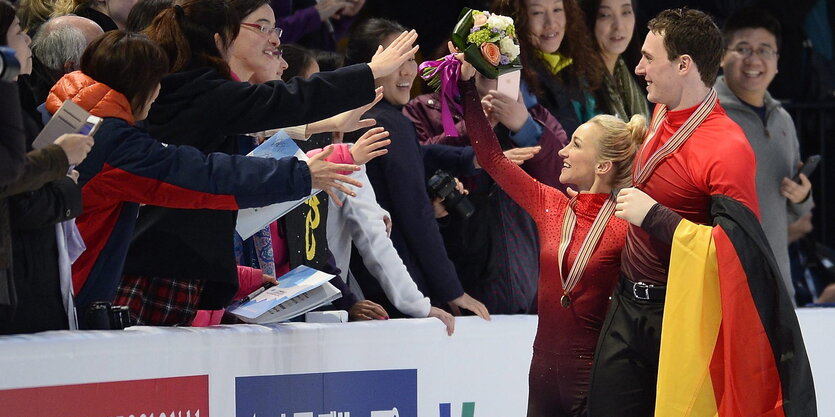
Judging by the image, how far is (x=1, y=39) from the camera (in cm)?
412

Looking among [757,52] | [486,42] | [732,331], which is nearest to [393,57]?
[486,42]

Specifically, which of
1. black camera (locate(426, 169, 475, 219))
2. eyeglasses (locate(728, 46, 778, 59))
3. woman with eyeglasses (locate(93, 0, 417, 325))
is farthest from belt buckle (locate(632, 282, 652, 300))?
eyeglasses (locate(728, 46, 778, 59))

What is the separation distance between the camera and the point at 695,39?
4828 mm

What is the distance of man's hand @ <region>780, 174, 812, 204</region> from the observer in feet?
24.5

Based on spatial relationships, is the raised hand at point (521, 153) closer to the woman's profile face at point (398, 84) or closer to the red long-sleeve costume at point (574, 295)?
the woman's profile face at point (398, 84)

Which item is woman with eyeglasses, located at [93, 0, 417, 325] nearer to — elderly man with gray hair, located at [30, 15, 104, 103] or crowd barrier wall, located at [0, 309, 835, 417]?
crowd barrier wall, located at [0, 309, 835, 417]

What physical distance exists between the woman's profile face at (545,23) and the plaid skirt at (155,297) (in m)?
2.86

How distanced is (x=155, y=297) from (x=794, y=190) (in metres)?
4.02

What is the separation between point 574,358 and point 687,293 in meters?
0.55

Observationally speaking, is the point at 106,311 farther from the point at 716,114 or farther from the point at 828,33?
the point at 828,33

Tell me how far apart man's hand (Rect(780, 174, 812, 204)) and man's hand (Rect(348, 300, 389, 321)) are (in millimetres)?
2918

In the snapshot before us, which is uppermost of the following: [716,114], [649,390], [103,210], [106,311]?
[716,114]

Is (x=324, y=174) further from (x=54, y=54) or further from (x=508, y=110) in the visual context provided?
(x=508, y=110)

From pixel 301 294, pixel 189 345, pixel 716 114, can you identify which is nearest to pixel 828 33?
pixel 716 114
